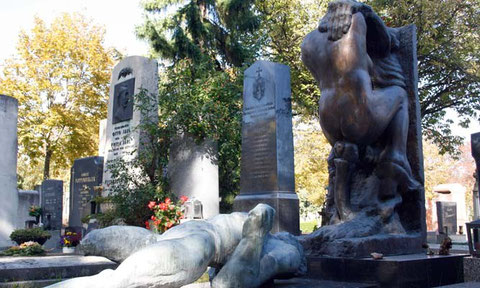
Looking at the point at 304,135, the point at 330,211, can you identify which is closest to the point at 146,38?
the point at 304,135

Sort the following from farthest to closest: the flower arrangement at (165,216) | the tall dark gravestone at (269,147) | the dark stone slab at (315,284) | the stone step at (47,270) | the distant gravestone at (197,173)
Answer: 1. the distant gravestone at (197,173)
2. the flower arrangement at (165,216)
3. the tall dark gravestone at (269,147)
4. the stone step at (47,270)
5. the dark stone slab at (315,284)

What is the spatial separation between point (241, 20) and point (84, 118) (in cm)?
1067

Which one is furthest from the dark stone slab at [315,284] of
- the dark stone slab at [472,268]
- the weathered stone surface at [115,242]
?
the weathered stone surface at [115,242]

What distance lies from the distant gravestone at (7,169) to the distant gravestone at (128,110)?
2379 millimetres

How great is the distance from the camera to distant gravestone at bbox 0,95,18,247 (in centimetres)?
1202

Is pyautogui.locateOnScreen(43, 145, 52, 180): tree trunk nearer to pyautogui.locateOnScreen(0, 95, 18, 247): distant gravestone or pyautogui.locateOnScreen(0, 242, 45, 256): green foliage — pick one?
pyautogui.locateOnScreen(0, 95, 18, 247): distant gravestone

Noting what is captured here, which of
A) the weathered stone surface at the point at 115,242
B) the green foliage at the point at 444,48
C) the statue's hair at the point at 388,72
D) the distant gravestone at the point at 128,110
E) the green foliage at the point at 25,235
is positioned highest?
the green foliage at the point at 444,48

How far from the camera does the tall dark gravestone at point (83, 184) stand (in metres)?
15.5

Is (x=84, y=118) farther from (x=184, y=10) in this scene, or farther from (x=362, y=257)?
(x=362, y=257)

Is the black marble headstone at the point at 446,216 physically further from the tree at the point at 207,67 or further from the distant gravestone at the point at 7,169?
the distant gravestone at the point at 7,169

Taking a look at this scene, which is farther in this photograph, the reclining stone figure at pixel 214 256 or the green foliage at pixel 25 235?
the green foliage at pixel 25 235

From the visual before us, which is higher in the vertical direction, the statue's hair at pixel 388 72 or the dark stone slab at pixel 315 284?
the statue's hair at pixel 388 72

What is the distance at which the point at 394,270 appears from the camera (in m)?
3.96

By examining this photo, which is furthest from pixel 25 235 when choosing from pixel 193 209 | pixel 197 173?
pixel 197 173
